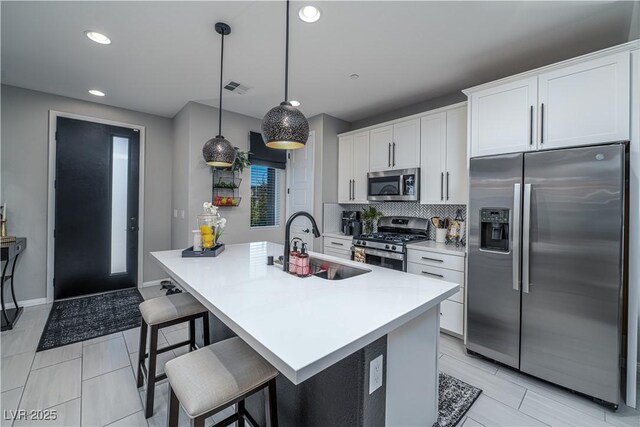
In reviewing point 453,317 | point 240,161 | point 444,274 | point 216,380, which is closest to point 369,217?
point 444,274

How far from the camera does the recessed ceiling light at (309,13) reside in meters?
1.94

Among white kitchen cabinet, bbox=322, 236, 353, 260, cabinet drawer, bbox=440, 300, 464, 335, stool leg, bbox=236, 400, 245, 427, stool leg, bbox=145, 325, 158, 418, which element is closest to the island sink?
stool leg, bbox=236, 400, 245, 427

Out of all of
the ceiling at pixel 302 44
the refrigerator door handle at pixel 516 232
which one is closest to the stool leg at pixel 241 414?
the refrigerator door handle at pixel 516 232

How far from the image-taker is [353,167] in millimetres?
4094

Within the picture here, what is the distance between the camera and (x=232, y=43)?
241 cm

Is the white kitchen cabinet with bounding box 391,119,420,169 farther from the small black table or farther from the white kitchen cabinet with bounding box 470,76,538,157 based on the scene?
the small black table

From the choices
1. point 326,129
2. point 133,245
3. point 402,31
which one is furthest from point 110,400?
point 326,129

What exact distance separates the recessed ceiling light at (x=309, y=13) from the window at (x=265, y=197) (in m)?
2.71

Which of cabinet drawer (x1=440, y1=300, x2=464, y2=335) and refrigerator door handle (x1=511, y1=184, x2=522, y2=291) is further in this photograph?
cabinet drawer (x1=440, y1=300, x2=464, y2=335)

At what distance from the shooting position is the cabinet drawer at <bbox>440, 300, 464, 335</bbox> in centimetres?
268

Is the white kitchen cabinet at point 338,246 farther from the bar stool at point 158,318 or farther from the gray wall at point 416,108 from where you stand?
the bar stool at point 158,318

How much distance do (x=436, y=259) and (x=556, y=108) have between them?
62.4 inches

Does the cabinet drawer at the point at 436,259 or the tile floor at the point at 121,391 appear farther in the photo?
the cabinet drawer at the point at 436,259

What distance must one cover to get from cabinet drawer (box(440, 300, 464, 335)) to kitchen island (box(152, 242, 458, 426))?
48.5 inches
